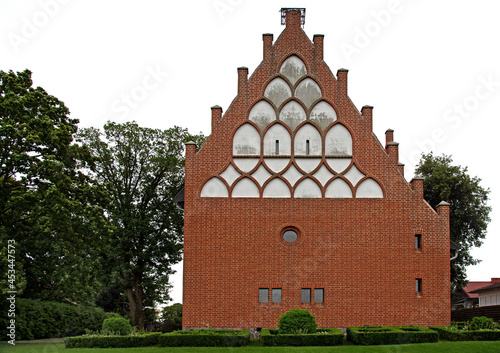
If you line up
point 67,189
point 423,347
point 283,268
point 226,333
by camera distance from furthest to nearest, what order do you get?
point 283,268
point 67,189
point 226,333
point 423,347

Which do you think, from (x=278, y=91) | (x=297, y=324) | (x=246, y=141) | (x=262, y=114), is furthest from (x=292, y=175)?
(x=297, y=324)

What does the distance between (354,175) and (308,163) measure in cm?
227

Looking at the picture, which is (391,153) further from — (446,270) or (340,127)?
(446,270)

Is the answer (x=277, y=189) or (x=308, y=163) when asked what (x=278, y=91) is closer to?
(x=308, y=163)

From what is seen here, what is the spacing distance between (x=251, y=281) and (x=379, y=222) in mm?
6589

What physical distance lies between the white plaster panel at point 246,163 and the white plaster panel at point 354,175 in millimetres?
4412

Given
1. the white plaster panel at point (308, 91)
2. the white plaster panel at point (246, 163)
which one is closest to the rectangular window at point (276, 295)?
the white plaster panel at point (246, 163)

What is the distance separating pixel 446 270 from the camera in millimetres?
26000

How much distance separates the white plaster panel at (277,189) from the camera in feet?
87.9

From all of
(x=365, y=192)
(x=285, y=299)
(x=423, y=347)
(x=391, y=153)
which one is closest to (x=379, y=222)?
(x=365, y=192)

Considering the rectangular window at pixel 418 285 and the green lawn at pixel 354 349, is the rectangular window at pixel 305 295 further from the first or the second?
the green lawn at pixel 354 349

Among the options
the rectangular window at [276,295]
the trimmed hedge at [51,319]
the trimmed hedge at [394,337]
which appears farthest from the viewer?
the trimmed hedge at [51,319]

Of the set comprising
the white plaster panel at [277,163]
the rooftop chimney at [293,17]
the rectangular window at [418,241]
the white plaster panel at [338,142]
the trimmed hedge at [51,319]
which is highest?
the rooftop chimney at [293,17]

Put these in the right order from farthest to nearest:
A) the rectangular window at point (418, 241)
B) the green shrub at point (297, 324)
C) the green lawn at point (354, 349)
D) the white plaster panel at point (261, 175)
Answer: the white plaster panel at point (261, 175) → the rectangular window at point (418, 241) → the green shrub at point (297, 324) → the green lawn at point (354, 349)
